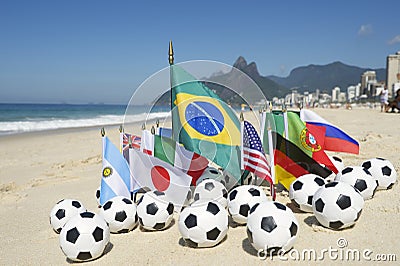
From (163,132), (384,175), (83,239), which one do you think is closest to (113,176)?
(83,239)

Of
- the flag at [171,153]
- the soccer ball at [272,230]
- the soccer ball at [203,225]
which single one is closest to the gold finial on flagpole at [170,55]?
the flag at [171,153]

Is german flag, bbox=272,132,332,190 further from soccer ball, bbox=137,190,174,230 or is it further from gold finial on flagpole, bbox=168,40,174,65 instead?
gold finial on flagpole, bbox=168,40,174,65

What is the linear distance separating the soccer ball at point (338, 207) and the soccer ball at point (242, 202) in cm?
73

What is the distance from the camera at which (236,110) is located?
544 centimetres

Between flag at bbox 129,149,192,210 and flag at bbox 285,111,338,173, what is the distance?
5.84 feet

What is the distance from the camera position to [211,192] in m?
4.60

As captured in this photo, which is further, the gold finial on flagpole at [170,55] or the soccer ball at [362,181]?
the gold finial on flagpole at [170,55]

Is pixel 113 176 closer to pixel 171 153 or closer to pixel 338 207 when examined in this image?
pixel 171 153

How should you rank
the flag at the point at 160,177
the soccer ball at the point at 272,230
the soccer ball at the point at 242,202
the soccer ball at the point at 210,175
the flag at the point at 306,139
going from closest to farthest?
1. the soccer ball at the point at 272,230
2. the soccer ball at the point at 242,202
3. the flag at the point at 160,177
4. the flag at the point at 306,139
5. the soccer ball at the point at 210,175

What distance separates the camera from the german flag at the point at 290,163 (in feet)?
16.2

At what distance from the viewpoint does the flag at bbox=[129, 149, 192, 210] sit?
15.2 feet

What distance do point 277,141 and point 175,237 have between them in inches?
88.0

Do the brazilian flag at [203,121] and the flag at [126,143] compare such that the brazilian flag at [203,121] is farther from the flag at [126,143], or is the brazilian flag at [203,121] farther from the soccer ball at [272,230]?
the soccer ball at [272,230]

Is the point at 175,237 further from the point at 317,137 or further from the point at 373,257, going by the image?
the point at 317,137
